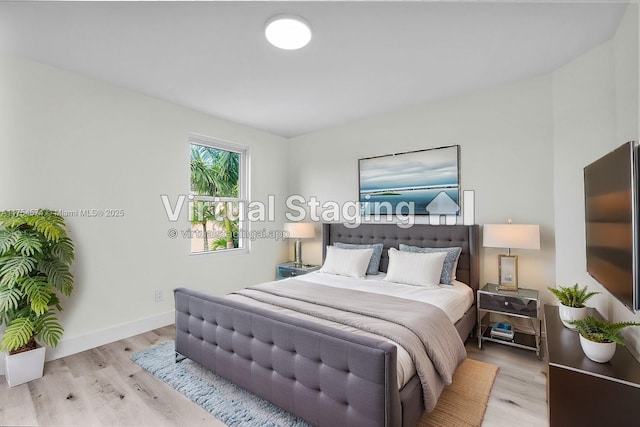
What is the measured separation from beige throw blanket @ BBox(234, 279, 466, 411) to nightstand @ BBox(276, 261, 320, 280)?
129 cm

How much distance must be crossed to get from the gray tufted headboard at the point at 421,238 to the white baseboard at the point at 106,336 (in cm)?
215

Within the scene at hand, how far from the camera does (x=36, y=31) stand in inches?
82.8

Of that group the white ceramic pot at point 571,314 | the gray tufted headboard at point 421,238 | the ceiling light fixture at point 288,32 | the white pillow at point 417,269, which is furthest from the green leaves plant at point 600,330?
the ceiling light fixture at point 288,32

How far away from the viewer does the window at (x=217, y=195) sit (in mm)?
3768

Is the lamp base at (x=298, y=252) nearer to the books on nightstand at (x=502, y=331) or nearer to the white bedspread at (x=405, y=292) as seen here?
the white bedspread at (x=405, y=292)

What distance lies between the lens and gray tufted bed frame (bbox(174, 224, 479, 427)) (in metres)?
1.41

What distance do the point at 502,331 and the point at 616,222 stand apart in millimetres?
1597

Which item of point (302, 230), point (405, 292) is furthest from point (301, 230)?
point (405, 292)

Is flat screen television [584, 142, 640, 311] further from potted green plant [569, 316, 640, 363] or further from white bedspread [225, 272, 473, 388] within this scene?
white bedspread [225, 272, 473, 388]

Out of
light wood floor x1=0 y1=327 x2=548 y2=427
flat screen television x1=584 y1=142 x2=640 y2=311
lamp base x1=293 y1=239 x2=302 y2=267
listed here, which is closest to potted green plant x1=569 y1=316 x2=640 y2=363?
flat screen television x1=584 y1=142 x2=640 y2=311

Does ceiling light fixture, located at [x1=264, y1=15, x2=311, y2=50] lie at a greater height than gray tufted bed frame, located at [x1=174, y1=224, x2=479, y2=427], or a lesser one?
greater

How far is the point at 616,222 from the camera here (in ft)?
4.90

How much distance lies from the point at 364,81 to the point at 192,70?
159cm

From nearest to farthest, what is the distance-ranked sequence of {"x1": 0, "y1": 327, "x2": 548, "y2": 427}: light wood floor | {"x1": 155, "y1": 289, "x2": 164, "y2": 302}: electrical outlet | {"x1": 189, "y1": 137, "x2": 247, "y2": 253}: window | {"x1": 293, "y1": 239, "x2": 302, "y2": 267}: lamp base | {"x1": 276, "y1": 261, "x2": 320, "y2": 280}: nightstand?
1. {"x1": 0, "y1": 327, "x2": 548, "y2": 427}: light wood floor
2. {"x1": 155, "y1": 289, "x2": 164, "y2": 302}: electrical outlet
3. {"x1": 189, "y1": 137, "x2": 247, "y2": 253}: window
4. {"x1": 276, "y1": 261, "x2": 320, "y2": 280}: nightstand
5. {"x1": 293, "y1": 239, "x2": 302, "y2": 267}: lamp base
